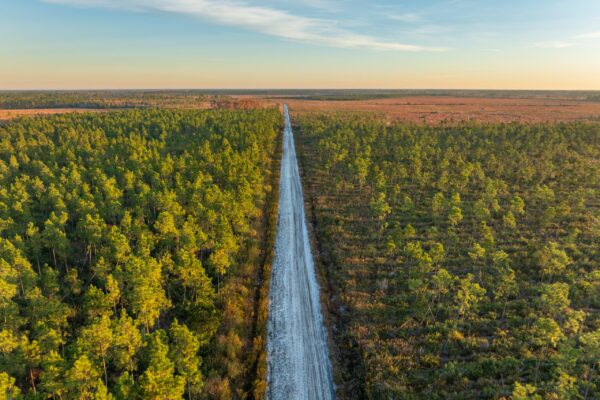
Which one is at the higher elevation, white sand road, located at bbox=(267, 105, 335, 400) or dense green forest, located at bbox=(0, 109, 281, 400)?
dense green forest, located at bbox=(0, 109, 281, 400)

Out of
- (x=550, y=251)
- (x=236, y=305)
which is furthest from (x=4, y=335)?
(x=550, y=251)

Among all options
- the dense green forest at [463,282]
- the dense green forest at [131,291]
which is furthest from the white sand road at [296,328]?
the dense green forest at [131,291]

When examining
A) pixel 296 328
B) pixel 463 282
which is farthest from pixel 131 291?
pixel 463 282

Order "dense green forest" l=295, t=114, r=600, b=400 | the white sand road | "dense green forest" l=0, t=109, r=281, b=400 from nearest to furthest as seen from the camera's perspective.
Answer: "dense green forest" l=0, t=109, r=281, b=400
"dense green forest" l=295, t=114, r=600, b=400
the white sand road

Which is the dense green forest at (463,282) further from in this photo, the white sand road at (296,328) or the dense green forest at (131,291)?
the dense green forest at (131,291)

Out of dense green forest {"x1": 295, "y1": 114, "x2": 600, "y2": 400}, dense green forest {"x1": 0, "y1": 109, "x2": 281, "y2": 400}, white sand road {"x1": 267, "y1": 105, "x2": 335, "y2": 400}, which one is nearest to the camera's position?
dense green forest {"x1": 0, "y1": 109, "x2": 281, "y2": 400}

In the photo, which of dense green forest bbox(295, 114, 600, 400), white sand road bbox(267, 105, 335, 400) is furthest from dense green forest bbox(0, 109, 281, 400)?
dense green forest bbox(295, 114, 600, 400)

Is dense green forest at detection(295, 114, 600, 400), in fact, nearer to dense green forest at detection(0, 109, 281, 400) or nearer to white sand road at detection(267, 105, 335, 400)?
white sand road at detection(267, 105, 335, 400)
